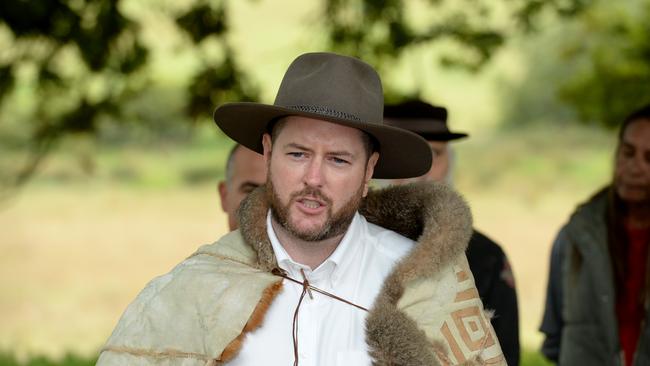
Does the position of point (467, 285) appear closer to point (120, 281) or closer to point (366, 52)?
point (366, 52)

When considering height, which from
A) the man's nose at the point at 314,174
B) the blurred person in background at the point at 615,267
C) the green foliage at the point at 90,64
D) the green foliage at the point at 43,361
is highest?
the green foliage at the point at 90,64

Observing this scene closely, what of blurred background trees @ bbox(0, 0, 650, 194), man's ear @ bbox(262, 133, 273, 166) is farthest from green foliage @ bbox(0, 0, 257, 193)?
man's ear @ bbox(262, 133, 273, 166)

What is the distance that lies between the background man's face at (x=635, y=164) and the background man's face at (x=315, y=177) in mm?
2739

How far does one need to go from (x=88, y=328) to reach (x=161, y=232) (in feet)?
19.8

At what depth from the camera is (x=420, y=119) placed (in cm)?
515

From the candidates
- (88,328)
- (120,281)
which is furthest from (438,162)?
(120,281)

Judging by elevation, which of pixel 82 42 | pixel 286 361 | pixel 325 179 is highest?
pixel 82 42

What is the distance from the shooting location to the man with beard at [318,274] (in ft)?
9.71

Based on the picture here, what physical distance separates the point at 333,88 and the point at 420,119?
6.68ft

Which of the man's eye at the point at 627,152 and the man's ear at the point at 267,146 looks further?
the man's eye at the point at 627,152

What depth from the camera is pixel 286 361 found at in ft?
9.82

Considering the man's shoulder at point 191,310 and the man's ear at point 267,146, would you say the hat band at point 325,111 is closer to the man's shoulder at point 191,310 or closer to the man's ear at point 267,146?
the man's ear at point 267,146

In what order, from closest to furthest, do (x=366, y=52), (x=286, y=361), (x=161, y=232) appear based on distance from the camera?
(x=286, y=361)
(x=366, y=52)
(x=161, y=232)

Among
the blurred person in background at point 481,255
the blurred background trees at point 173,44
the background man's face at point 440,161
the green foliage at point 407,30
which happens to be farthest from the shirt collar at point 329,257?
the green foliage at point 407,30
